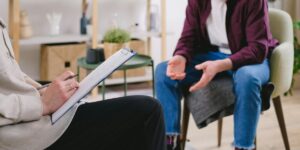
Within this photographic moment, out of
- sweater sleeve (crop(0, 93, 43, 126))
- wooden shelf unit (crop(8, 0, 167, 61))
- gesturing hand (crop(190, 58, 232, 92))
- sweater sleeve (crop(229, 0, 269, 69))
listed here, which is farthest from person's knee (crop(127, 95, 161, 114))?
wooden shelf unit (crop(8, 0, 167, 61))

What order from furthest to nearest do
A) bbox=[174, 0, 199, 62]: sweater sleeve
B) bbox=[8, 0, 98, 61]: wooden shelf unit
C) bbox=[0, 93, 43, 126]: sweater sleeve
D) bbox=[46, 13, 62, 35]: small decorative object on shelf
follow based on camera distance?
bbox=[46, 13, 62, 35]: small decorative object on shelf → bbox=[8, 0, 98, 61]: wooden shelf unit → bbox=[174, 0, 199, 62]: sweater sleeve → bbox=[0, 93, 43, 126]: sweater sleeve

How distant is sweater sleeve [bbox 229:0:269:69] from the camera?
1.78m

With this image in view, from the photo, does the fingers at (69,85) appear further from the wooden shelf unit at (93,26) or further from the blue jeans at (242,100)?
the wooden shelf unit at (93,26)

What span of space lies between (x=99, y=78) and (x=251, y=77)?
683mm

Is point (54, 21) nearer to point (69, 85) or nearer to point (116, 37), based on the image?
point (116, 37)

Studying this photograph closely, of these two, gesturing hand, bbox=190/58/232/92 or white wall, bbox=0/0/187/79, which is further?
white wall, bbox=0/0/187/79

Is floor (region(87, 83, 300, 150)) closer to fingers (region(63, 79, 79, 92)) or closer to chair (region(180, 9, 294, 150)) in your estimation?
chair (region(180, 9, 294, 150))

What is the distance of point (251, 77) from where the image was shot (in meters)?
1.67

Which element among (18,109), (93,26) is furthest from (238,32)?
(93,26)

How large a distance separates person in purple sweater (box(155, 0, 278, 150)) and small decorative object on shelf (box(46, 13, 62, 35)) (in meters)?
1.44

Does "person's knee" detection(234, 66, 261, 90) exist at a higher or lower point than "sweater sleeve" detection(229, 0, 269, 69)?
lower

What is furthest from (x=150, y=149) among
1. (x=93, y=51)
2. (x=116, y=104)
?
(x=93, y=51)

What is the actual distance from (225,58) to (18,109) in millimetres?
1047

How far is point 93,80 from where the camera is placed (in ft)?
4.13
